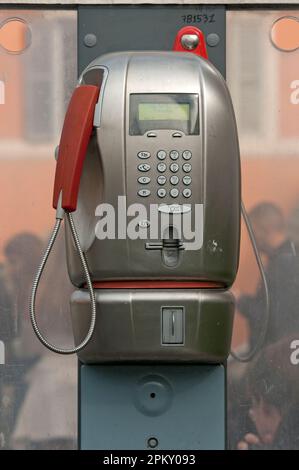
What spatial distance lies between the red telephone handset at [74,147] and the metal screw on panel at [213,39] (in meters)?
0.41

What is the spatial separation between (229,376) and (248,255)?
0.29m

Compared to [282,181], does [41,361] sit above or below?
below

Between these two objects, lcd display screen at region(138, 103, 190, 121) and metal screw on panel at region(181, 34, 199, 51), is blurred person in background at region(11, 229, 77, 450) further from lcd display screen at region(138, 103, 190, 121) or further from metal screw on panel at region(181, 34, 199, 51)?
lcd display screen at region(138, 103, 190, 121)

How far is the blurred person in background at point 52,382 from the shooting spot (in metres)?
2.85

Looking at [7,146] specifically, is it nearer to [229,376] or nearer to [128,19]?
[128,19]

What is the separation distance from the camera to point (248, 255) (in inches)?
112

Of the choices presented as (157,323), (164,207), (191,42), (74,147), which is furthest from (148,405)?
(191,42)

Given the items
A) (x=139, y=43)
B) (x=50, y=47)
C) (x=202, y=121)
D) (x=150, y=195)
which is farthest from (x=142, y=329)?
(x=50, y=47)

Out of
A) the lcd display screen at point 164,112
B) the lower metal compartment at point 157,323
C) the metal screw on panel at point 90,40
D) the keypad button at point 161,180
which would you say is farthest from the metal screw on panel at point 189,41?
the lower metal compartment at point 157,323

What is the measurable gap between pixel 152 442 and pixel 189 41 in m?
0.82

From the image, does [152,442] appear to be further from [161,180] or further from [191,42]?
[191,42]

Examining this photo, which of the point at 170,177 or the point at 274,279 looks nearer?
the point at 170,177

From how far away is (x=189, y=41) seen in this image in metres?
2.50

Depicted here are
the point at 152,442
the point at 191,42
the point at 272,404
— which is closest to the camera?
the point at 152,442
